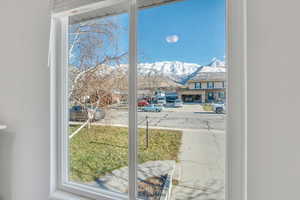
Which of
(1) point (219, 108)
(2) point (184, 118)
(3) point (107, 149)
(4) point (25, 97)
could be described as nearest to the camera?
(1) point (219, 108)

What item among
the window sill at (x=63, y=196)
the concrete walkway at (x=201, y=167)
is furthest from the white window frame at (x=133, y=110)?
the concrete walkway at (x=201, y=167)

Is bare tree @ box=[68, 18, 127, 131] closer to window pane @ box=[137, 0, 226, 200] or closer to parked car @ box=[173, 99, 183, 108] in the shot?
window pane @ box=[137, 0, 226, 200]

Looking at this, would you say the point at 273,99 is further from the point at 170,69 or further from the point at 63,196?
the point at 63,196

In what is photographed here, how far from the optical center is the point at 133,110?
119cm

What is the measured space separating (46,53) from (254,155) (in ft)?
4.78

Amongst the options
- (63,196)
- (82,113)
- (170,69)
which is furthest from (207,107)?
(63,196)

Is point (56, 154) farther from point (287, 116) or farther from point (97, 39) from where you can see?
point (287, 116)

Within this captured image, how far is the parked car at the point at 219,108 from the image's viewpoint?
95 centimetres

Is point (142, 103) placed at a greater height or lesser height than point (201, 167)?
greater

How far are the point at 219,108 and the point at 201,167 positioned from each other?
32cm

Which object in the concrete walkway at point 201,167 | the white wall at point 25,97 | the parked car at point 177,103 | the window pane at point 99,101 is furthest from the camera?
the white wall at point 25,97

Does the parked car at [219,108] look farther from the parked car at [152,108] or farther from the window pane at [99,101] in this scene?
the window pane at [99,101]

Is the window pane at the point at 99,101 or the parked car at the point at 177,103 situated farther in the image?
the window pane at the point at 99,101

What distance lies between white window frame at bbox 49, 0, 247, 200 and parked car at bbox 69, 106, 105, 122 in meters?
0.06
